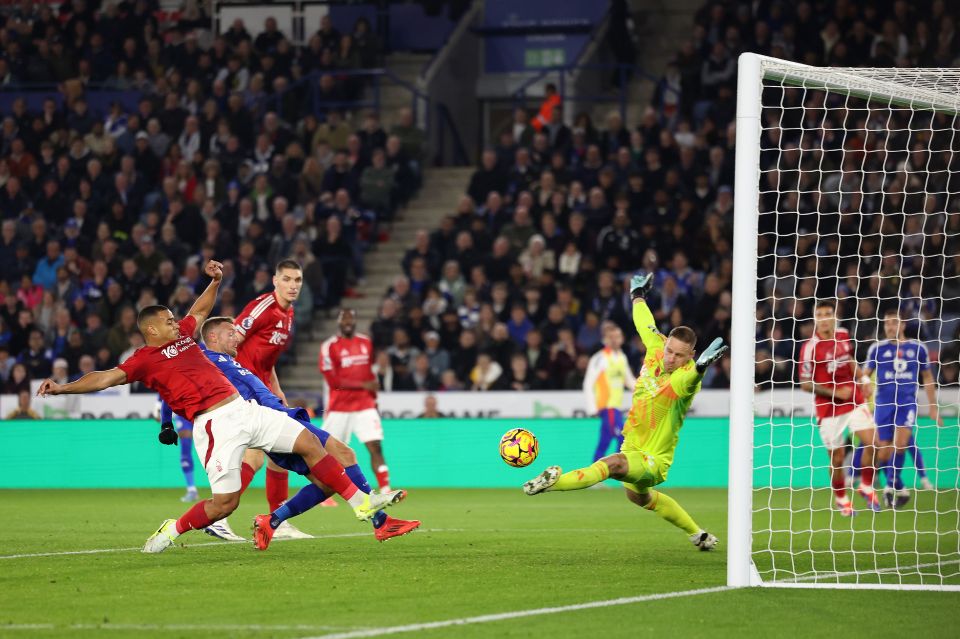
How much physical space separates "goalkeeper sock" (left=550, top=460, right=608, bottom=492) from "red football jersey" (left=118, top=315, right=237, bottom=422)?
2.37 metres

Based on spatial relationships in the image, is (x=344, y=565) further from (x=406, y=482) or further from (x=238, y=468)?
(x=406, y=482)

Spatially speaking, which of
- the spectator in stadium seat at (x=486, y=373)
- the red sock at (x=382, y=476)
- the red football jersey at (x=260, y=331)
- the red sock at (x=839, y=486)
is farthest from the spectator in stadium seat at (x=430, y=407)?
the red football jersey at (x=260, y=331)

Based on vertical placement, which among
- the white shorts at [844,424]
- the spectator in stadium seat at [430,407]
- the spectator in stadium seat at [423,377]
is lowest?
the spectator in stadium seat at [430,407]

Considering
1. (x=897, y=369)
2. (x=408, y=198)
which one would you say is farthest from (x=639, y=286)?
(x=408, y=198)

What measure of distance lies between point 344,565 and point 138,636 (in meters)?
3.01

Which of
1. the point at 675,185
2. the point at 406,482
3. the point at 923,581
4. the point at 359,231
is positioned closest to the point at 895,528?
the point at 923,581

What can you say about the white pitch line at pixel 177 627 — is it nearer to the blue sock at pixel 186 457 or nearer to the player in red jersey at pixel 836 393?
the player in red jersey at pixel 836 393

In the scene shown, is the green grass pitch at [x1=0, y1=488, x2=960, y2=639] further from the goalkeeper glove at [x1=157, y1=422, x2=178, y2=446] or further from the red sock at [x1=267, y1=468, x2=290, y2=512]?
the goalkeeper glove at [x1=157, y1=422, x2=178, y2=446]

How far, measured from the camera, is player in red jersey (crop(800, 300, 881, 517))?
48.3ft

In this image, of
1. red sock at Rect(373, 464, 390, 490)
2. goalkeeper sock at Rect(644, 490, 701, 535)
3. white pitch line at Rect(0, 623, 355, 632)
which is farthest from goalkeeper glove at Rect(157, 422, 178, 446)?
red sock at Rect(373, 464, 390, 490)

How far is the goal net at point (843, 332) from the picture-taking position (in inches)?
342

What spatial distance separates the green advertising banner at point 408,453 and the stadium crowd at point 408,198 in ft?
3.55

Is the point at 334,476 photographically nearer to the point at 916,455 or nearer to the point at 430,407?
the point at 916,455

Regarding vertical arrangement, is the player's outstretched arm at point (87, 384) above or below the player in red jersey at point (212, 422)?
above
